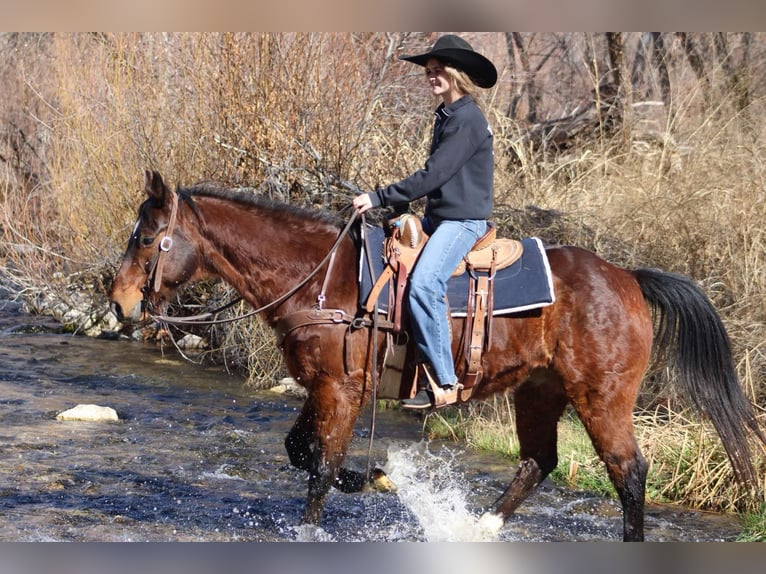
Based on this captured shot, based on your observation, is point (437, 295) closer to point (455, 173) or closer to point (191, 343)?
point (455, 173)

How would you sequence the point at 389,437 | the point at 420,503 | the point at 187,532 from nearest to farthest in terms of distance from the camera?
1. the point at 187,532
2. the point at 420,503
3. the point at 389,437

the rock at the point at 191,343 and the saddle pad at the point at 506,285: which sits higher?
the saddle pad at the point at 506,285

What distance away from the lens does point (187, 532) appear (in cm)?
593

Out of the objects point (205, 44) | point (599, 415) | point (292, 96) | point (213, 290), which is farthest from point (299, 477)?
point (205, 44)

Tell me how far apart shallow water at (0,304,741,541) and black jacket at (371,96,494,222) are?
79.7 inches

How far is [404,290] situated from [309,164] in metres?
4.81

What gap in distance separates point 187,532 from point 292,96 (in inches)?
211

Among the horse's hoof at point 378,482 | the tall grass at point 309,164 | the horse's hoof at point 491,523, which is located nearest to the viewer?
the horse's hoof at point 491,523

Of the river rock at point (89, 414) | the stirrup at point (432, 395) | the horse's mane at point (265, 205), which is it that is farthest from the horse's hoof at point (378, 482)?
the river rock at point (89, 414)

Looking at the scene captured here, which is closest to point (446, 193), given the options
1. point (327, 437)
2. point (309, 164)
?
point (327, 437)

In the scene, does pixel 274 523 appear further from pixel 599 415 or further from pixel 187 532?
pixel 599 415

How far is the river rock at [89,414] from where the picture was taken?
8430 millimetres

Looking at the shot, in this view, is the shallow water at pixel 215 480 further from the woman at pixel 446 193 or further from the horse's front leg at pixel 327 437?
the woman at pixel 446 193

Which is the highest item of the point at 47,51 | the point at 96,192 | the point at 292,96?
the point at 47,51
